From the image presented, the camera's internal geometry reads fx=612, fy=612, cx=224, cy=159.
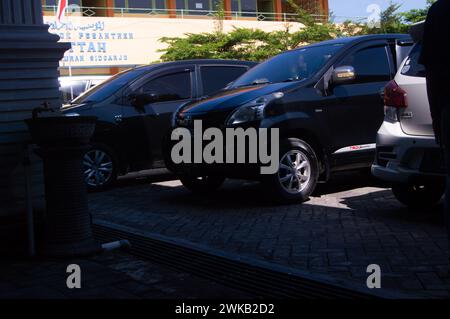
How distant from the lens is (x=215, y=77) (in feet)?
31.7

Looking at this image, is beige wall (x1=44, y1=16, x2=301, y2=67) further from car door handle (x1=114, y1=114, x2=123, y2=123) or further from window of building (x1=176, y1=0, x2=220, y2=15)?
car door handle (x1=114, y1=114, x2=123, y2=123)

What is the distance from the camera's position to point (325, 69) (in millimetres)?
7086

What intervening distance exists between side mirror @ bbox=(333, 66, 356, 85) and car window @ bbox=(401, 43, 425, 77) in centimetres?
127

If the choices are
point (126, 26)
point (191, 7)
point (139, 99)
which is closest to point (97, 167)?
point (139, 99)

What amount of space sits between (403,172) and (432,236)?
62 cm

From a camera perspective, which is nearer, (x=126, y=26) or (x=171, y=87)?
(x=171, y=87)

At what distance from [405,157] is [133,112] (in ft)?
15.0

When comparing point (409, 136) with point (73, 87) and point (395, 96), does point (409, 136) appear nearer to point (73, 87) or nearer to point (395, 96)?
point (395, 96)

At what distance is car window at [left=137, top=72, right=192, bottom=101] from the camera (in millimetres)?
9109

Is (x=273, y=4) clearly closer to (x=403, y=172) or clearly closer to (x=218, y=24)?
(x=218, y=24)

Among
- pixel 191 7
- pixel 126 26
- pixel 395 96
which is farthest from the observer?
pixel 191 7

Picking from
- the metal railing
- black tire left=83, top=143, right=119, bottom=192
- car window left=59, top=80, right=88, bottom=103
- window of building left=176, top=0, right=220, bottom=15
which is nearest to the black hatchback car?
black tire left=83, top=143, right=119, bottom=192

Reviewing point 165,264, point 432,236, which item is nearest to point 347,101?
point 432,236

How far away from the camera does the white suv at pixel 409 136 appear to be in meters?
5.15
